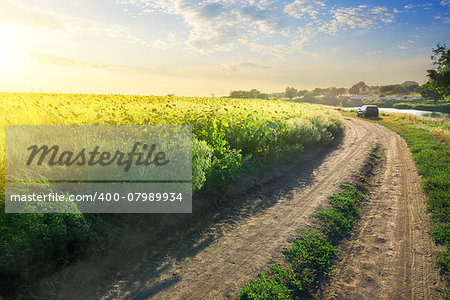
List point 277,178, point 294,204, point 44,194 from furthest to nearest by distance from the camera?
1. point 277,178
2. point 294,204
3. point 44,194

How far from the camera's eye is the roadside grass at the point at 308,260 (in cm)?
423

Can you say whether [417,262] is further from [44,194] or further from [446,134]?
[446,134]

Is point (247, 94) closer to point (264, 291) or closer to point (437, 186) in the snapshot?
point (437, 186)

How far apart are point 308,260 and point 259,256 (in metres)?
0.96

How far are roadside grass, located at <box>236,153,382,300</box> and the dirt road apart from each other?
0.67 feet

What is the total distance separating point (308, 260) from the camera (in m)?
5.04

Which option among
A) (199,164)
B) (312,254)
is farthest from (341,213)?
(199,164)

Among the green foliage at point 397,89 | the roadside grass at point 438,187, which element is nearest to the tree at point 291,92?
the green foliage at point 397,89

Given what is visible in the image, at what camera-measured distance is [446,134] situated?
728 inches

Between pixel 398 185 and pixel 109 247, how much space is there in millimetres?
9829

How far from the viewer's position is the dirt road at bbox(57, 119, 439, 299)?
14.2 feet

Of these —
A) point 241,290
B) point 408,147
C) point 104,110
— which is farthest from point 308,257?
point 408,147

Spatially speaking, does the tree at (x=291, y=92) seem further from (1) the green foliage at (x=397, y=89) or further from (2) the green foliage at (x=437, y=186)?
(2) the green foliage at (x=437, y=186)

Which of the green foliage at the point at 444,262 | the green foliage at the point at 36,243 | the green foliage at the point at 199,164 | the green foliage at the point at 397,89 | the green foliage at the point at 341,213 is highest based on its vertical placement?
the green foliage at the point at 397,89
